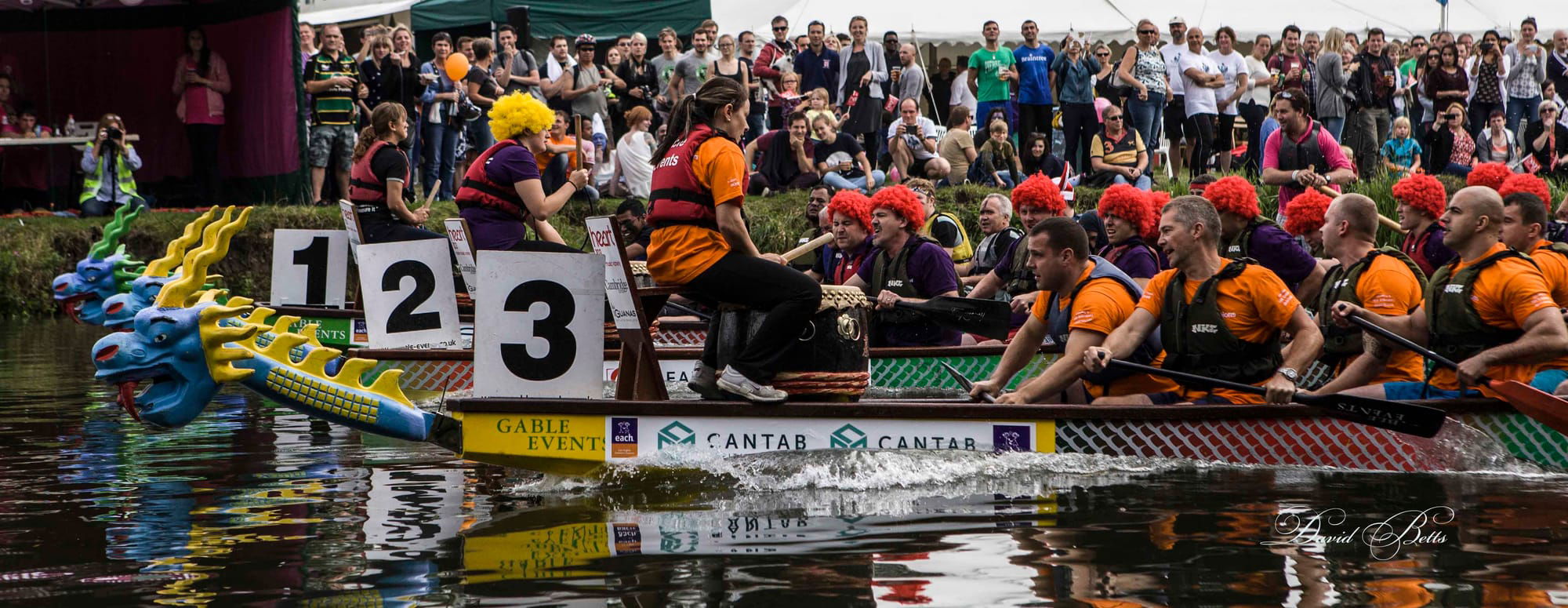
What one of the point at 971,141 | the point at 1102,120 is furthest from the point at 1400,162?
the point at 971,141

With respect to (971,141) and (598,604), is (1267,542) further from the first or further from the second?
(971,141)

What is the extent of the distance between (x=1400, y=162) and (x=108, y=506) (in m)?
15.1

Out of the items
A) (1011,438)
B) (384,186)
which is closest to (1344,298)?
(1011,438)

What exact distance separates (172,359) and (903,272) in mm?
4848

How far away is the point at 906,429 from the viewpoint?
750 centimetres

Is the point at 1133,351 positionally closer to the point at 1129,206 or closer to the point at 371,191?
the point at 1129,206

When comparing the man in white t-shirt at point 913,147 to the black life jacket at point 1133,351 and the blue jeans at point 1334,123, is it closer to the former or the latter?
the blue jeans at point 1334,123

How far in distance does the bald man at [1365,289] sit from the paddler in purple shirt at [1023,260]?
5.33ft

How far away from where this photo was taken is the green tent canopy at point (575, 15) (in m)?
21.8

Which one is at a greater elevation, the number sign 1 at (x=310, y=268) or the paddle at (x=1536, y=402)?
the number sign 1 at (x=310, y=268)

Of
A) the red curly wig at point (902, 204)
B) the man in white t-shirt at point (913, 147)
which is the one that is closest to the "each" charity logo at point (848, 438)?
the red curly wig at point (902, 204)

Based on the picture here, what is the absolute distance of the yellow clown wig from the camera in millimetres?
10914

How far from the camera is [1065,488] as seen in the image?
748 cm

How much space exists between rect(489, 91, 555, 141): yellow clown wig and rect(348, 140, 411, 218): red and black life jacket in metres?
1.26
